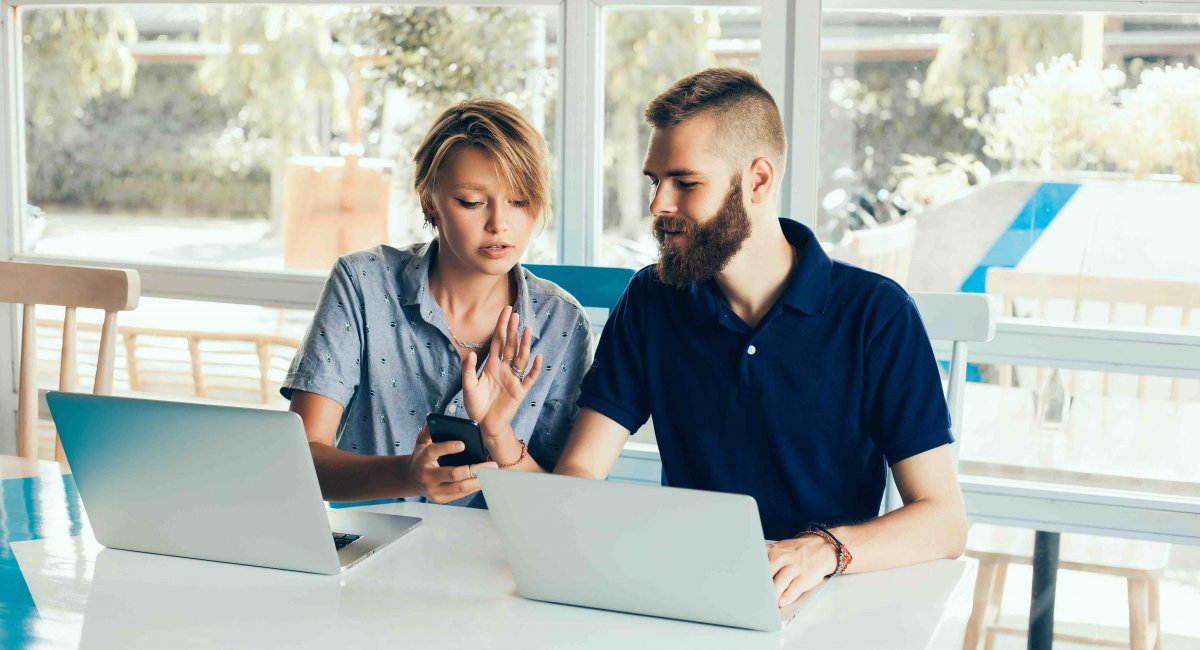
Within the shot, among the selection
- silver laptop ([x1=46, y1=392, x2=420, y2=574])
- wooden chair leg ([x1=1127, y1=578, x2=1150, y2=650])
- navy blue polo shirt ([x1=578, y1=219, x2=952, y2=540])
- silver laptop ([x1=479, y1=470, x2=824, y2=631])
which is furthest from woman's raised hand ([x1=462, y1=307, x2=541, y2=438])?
wooden chair leg ([x1=1127, y1=578, x2=1150, y2=650])

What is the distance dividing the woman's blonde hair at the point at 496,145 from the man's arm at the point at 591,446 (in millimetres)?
350

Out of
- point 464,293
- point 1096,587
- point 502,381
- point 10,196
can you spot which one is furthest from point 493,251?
point 10,196

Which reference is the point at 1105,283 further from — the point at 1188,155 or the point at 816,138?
the point at 816,138

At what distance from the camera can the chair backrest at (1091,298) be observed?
233cm

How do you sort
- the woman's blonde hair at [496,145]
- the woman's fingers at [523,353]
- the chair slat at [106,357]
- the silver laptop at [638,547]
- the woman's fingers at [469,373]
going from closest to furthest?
1. the silver laptop at [638,547]
2. the woman's fingers at [469,373]
3. the woman's fingers at [523,353]
4. the woman's blonde hair at [496,145]
5. the chair slat at [106,357]

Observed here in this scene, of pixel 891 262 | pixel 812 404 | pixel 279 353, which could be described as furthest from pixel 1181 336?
pixel 279 353

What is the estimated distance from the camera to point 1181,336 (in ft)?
7.61

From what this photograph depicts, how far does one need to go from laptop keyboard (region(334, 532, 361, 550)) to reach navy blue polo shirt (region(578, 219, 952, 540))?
43cm

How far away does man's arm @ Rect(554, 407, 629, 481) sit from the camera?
5.33 feet

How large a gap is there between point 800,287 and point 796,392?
14 centimetres

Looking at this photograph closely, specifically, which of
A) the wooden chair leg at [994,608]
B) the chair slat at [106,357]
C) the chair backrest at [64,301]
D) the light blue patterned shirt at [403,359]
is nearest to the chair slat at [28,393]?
the chair backrest at [64,301]

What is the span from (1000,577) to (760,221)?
1286 millimetres

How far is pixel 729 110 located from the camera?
164cm

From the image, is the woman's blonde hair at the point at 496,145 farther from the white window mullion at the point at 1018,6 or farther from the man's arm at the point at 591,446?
the white window mullion at the point at 1018,6
